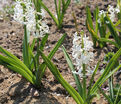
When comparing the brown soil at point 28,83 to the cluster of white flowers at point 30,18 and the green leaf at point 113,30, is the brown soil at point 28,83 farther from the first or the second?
the cluster of white flowers at point 30,18

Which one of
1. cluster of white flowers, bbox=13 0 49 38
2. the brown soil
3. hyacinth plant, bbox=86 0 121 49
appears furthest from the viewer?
hyacinth plant, bbox=86 0 121 49

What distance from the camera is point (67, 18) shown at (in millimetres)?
5168

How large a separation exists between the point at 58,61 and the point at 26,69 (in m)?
0.98

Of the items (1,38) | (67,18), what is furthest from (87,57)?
Answer: (67,18)

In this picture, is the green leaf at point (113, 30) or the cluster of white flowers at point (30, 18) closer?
the cluster of white flowers at point (30, 18)

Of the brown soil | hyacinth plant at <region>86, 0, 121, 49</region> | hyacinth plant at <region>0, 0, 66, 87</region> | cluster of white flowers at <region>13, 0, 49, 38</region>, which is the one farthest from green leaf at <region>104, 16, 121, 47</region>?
cluster of white flowers at <region>13, 0, 49, 38</region>

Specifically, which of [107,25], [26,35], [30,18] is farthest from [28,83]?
[107,25]

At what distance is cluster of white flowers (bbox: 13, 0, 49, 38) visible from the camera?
246 cm

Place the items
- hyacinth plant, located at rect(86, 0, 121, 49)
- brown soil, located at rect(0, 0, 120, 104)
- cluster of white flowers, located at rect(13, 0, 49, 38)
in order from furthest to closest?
hyacinth plant, located at rect(86, 0, 121, 49)
brown soil, located at rect(0, 0, 120, 104)
cluster of white flowers, located at rect(13, 0, 49, 38)

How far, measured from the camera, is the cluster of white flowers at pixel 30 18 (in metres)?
2.46

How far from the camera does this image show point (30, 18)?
2475 mm

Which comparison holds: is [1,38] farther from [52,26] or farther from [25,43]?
[25,43]

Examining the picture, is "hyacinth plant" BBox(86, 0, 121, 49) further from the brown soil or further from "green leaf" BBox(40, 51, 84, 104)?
"green leaf" BBox(40, 51, 84, 104)

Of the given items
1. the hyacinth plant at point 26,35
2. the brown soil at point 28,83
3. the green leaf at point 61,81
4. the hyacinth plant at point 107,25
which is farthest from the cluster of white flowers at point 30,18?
the hyacinth plant at point 107,25
